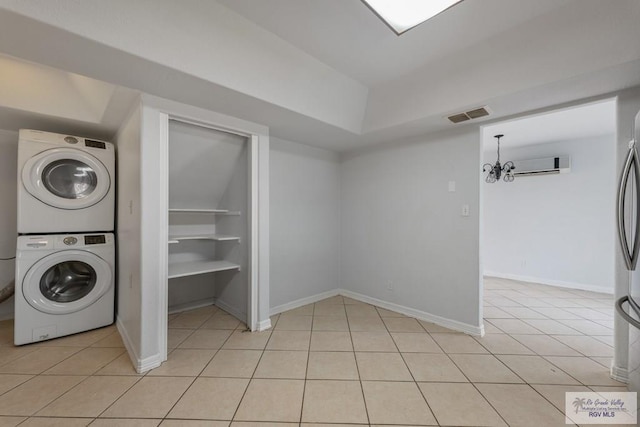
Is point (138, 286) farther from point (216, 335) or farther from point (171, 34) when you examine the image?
point (171, 34)

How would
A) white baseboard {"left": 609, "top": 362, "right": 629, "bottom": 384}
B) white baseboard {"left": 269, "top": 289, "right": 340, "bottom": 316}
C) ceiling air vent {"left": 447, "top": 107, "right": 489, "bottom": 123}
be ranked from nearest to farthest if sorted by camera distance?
white baseboard {"left": 609, "top": 362, "right": 629, "bottom": 384} → ceiling air vent {"left": 447, "top": 107, "right": 489, "bottom": 123} → white baseboard {"left": 269, "top": 289, "right": 340, "bottom": 316}

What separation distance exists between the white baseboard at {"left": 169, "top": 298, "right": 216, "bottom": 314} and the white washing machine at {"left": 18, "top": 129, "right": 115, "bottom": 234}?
112cm

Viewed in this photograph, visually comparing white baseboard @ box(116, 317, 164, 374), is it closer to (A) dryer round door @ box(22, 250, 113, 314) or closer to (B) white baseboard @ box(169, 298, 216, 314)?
(A) dryer round door @ box(22, 250, 113, 314)

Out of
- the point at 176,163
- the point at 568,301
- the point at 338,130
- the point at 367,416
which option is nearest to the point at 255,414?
the point at 367,416

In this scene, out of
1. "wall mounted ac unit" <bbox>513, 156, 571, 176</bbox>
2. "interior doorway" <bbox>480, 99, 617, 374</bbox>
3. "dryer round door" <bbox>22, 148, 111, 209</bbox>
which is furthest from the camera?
"wall mounted ac unit" <bbox>513, 156, 571, 176</bbox>

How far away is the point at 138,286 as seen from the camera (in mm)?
1860

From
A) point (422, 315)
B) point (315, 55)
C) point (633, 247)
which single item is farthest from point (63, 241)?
point (633, 247)

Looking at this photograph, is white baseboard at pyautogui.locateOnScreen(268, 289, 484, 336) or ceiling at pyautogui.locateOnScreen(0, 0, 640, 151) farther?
white baseboard at pyautogui.locateOnScreen(268, 289, 484, 336)

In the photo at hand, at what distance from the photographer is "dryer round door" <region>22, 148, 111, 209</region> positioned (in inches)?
86.1

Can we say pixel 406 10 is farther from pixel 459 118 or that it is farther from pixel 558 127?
pixel 558 127

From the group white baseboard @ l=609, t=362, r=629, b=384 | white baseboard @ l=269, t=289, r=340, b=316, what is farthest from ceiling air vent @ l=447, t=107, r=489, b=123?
white baseboard @ l=269, t=289, r=340, b=316

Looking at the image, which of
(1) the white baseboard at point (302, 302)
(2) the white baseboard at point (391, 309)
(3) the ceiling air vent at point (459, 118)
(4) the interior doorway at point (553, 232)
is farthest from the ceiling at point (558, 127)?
(1) the white baseboard at point (302, 302)

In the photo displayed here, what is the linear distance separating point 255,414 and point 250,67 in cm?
220

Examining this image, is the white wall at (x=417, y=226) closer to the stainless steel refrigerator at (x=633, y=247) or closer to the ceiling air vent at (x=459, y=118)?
the ceiling air vent at (x=459, y=118)
